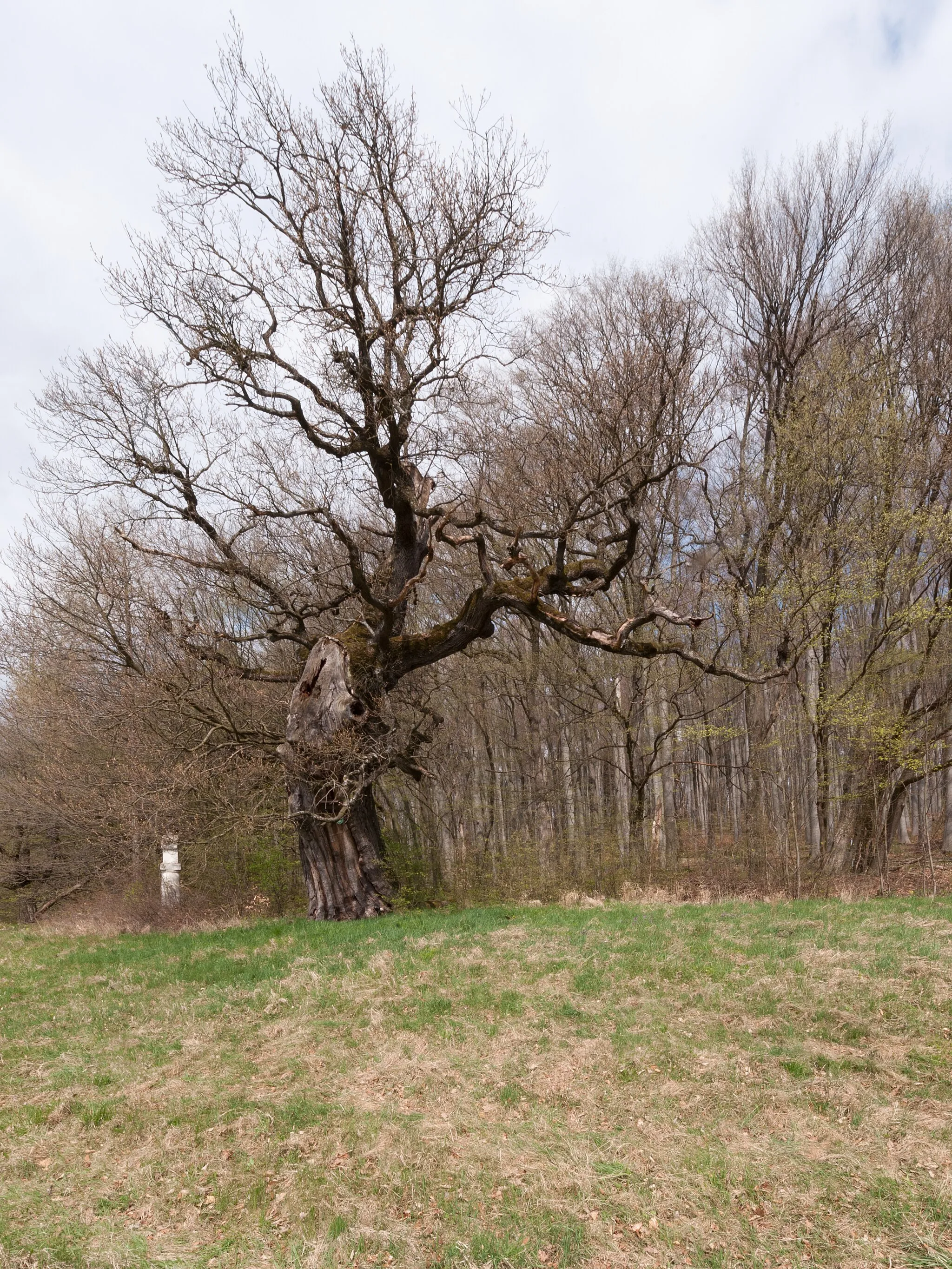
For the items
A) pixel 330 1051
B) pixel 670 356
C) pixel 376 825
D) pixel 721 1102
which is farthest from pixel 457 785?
pixel 721 1102

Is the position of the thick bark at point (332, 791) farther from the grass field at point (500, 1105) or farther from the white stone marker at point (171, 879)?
the white stone marker at point (171, 879)

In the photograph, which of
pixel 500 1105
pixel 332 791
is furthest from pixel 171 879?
pixel 500 1105

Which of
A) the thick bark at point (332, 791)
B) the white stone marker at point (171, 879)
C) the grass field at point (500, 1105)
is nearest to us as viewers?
the grass field at point (500, 1105)

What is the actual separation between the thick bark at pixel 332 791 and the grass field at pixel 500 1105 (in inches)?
114

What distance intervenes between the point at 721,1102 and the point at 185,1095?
12.6ft

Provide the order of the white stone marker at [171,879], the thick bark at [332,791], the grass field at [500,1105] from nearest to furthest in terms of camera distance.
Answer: the grass field at [500,1105] < the thick bark at [332,791] < the white stone marker at [171,879]

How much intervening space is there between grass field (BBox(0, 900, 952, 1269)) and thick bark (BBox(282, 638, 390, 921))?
288 cm

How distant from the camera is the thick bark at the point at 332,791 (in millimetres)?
11203

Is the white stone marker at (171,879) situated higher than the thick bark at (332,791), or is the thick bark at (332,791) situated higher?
the thick bark at (332,791)

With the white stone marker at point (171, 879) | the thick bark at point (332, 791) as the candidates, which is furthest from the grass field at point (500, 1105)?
the white stone marker at point (171, 879)

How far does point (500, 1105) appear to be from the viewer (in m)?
5.37

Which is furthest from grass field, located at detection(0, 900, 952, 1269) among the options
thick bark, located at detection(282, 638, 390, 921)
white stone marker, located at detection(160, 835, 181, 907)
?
white stone marker, located at detection(160, 835, 181, 907)

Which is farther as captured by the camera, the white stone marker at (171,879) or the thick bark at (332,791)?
the white stone marker at (171,879)

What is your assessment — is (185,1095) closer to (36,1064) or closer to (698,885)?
(36,1064)
